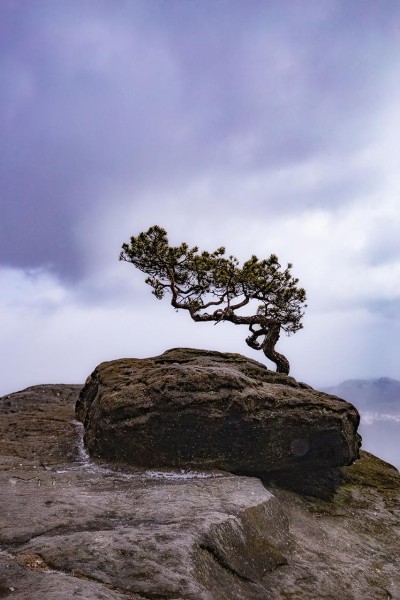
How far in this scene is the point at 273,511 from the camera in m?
13.1

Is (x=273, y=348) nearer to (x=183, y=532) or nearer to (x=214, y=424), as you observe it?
(x=214, y=424)

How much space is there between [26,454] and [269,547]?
1088cm

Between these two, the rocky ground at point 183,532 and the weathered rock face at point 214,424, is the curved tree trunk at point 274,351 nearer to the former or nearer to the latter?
the weathered rock face at point 214,424

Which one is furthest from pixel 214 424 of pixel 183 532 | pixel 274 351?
pixel 274 351

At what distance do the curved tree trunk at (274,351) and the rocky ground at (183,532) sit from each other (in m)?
8.70

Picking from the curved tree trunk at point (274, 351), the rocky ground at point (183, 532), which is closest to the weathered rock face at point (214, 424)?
the rocky ground at point (183, 532)

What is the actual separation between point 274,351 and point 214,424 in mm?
11988

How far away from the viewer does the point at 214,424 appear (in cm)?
1594

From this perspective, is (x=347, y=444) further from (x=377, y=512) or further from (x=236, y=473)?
(x=236, y=473)

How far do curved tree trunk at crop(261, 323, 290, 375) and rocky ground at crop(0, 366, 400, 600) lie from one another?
8702mm

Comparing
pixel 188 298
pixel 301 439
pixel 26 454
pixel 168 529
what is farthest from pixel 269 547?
pixel 188 298

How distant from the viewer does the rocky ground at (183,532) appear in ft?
26.8

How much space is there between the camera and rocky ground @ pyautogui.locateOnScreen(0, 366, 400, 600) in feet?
26.8

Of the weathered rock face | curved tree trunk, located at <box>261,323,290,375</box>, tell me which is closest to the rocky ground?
the weathered rock face
